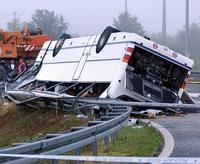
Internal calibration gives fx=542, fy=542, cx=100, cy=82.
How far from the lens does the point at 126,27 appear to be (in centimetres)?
9006

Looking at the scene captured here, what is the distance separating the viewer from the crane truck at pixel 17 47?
1182 inches

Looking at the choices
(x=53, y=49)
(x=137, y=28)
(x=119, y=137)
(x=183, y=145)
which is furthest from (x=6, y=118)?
(x=137, y=28)

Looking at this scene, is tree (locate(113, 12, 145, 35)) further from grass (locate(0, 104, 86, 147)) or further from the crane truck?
grass (locate(0, 104, 86, 147))

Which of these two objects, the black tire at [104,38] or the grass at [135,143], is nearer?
the grass at [135,143]

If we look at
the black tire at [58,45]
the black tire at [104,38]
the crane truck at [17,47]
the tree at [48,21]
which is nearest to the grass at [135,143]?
the black tire at [104,38]

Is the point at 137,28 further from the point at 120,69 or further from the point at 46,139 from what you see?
the point at 46,139

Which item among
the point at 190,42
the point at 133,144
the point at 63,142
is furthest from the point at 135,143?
the point at 190,42

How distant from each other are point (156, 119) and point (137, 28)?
7860 centimetres

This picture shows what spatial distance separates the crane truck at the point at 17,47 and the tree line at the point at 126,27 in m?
19.6

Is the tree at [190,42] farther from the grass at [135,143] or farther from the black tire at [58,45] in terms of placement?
the grass at [135,143]

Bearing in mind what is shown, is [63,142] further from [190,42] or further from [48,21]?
[48,21]

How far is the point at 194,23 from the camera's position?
63594mm

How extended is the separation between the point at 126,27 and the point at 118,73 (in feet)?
251

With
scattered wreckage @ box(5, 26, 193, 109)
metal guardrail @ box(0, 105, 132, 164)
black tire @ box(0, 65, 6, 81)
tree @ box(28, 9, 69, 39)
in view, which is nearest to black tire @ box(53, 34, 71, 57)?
scattered wreckage @ box(5, 26, 193, 109)
